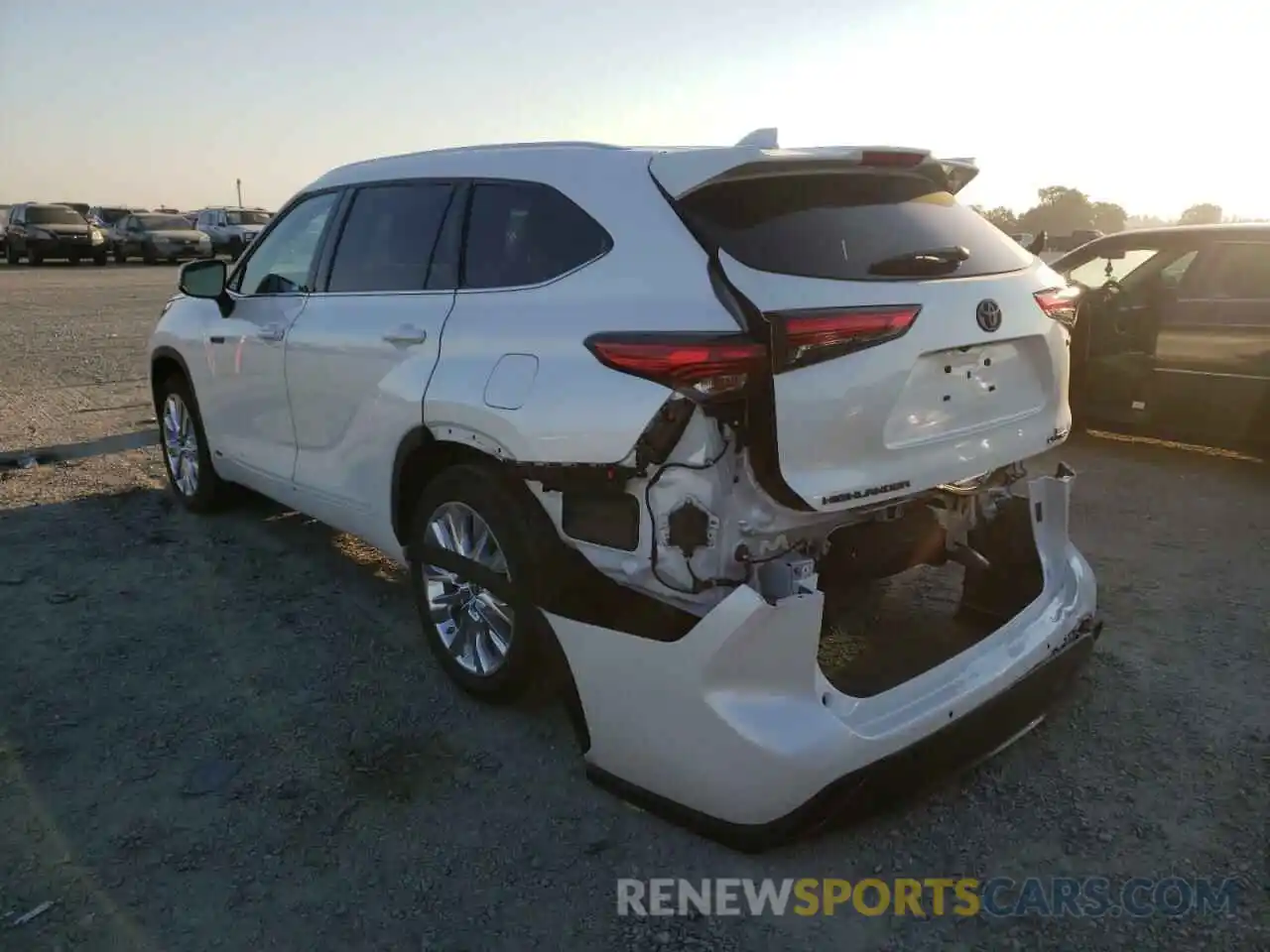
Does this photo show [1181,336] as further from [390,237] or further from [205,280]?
[205,280]

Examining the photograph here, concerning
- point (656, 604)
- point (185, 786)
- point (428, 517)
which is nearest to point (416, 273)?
point (428, 517)

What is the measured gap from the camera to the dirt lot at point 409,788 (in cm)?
252

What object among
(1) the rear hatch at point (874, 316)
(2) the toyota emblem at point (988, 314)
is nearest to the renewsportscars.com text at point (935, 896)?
(1) the rear hatch at point (874, 316)

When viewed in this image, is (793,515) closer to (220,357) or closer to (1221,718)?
(1221,718)

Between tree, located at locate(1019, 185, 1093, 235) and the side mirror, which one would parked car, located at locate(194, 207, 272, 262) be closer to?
tree, located at locate(1019, 185, 1093, 235)

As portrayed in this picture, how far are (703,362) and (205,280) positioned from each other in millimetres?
3475

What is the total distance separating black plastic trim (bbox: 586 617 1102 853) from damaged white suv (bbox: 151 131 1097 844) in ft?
0.05

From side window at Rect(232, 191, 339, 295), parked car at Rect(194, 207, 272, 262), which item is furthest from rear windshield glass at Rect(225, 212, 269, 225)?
side window at Rect(232, 191, 339, 295)

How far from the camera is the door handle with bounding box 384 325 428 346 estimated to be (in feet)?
11.6

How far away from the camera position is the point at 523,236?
3316 mm

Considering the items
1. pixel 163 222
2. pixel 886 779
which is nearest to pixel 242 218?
pixel 163 222

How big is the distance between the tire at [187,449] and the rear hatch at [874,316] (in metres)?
3.62

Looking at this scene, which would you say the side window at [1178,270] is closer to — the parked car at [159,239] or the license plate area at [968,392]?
the license plate area at [968,392]

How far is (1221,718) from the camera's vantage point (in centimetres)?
340
